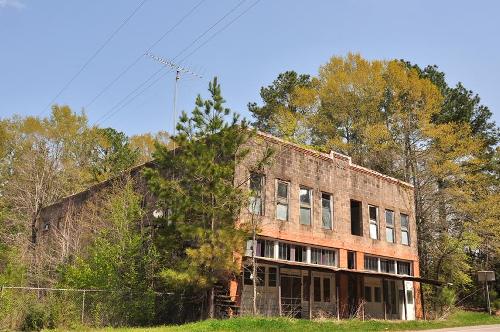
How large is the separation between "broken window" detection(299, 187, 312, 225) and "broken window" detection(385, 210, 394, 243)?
7.09 m

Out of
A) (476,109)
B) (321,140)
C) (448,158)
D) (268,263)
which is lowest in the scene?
(268,263)

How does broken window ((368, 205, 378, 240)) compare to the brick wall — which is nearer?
the brick wall

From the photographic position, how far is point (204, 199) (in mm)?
20641

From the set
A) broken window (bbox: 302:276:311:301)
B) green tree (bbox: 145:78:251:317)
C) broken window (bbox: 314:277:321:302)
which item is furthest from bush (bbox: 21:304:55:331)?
broken window (bbox: 314:277:321:302)

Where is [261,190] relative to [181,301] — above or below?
above

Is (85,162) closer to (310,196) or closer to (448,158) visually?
(310,196)

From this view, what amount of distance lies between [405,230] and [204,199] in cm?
1683

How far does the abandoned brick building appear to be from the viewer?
23.5 m

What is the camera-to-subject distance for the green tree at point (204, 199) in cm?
1948

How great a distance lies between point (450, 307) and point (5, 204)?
31.0 metres

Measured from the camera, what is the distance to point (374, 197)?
30.4m

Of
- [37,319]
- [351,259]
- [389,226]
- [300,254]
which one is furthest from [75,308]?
[389,226]

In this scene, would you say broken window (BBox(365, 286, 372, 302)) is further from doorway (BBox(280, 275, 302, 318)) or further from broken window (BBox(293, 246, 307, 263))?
broken window (BBox(293, 246, 307, 263))

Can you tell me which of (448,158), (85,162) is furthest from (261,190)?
(85,162)
